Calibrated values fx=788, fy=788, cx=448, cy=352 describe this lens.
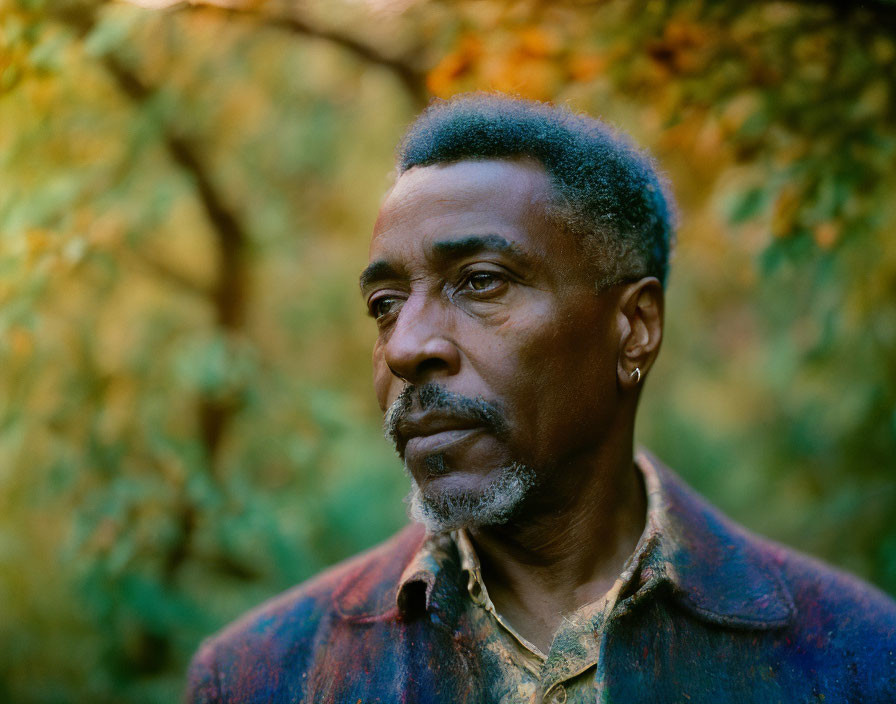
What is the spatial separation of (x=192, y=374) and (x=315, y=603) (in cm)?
161

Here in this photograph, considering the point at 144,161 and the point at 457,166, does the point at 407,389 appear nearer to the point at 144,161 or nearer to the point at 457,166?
the point at 457,166

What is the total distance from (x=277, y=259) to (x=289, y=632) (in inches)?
113

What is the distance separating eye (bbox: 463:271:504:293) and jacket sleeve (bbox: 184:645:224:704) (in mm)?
1362

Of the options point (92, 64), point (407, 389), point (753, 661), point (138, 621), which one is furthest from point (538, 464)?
point (92, 64)

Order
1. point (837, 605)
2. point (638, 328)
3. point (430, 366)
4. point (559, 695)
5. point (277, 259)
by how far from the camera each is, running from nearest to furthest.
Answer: point (559, 695) → point (430, 366) → point (837, 605) → point (638, 328) → point (277, 259)

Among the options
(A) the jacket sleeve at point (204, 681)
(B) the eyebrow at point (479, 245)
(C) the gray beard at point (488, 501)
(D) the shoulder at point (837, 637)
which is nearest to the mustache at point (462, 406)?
(C) the gray beard at point (488, 501)

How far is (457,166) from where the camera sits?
2195 mm

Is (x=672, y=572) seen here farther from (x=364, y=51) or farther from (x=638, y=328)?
(x=364, y=51)

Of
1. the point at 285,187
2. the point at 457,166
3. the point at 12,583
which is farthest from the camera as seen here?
the point at 285,187

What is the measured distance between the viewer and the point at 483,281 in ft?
6.91

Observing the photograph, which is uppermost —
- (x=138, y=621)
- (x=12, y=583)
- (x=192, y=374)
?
(x=192, y=374)

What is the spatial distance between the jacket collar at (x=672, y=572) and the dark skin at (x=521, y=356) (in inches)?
5.2

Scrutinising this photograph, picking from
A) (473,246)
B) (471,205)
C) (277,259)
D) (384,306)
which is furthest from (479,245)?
(277,259)

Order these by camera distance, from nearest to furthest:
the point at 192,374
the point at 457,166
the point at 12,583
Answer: the point at 457,166 < the point at 192,374 < the point at 12,583
